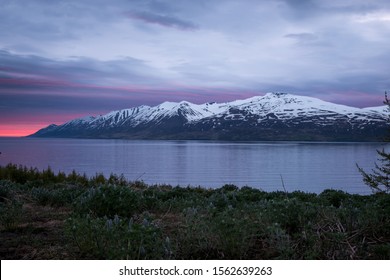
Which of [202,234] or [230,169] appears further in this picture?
[230,169]

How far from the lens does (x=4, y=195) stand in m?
9.61

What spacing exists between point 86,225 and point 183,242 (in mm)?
1234

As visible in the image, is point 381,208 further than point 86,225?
Yes

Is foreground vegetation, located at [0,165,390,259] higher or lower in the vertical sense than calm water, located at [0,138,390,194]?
higher

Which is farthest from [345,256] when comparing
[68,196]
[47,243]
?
[68,196]

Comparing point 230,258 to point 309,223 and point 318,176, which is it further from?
point 318,176

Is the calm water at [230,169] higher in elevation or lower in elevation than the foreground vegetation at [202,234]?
lower

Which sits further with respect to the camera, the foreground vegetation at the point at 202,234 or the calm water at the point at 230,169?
the calm water at the point at 230,169

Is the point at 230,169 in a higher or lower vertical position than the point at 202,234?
lower

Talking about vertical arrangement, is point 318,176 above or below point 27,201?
below

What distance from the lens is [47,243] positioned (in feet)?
18.6

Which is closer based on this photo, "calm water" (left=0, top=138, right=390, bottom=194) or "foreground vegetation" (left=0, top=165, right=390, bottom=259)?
"foreground vegetation" (left=0, top=165, right=390, bottom=259)
